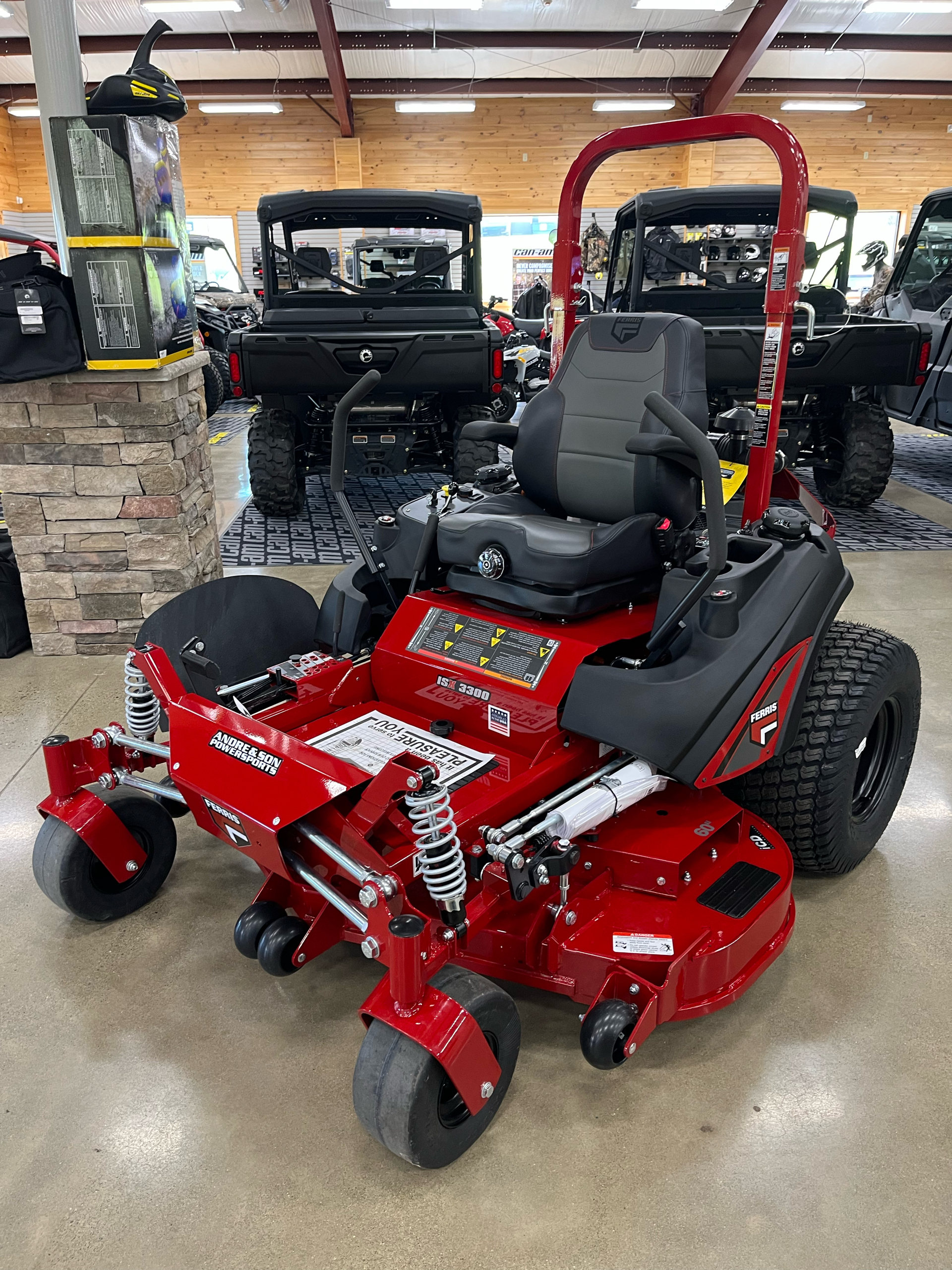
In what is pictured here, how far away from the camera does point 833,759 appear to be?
2383mm

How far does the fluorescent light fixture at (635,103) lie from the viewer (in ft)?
45.1

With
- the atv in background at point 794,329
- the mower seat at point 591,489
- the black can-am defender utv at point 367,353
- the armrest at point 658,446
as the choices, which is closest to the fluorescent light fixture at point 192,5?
the black can-am defender utv at point 367,353

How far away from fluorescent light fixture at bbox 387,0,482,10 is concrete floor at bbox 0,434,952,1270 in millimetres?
11454

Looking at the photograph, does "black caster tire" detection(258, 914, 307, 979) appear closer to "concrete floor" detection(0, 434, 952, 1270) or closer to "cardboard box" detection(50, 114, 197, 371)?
"concrete floor" detection(0, 434, 952, 1270)

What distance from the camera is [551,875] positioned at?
1840 mm

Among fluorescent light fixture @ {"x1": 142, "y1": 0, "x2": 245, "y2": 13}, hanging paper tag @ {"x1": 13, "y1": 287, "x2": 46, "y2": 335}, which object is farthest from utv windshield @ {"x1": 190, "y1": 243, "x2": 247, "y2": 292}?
hanging paper tag @ {"x1": 13, "y1": 287, "x2": 46, "y2": 335}

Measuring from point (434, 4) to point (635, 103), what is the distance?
4089mm

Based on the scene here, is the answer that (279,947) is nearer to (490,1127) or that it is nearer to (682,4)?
(490,1127)

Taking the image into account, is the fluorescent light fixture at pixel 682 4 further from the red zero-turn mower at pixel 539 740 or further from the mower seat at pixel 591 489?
the mower seat at pixel 591 489

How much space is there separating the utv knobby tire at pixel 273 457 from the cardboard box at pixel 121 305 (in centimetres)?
205

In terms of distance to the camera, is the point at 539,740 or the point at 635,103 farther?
the point at 635,103

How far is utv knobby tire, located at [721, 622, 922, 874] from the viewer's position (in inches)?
94.1

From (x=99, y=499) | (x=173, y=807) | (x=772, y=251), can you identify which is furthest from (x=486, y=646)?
(x=99, y=499)

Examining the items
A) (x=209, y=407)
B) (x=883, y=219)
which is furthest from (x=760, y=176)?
(x=209, y=407)
